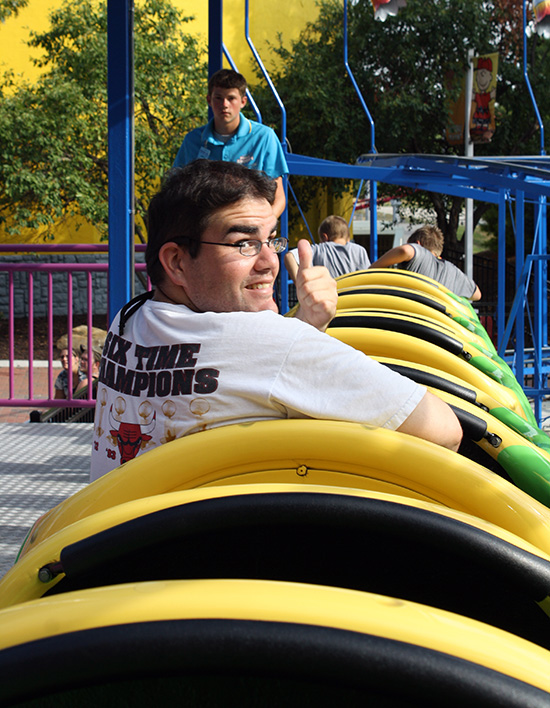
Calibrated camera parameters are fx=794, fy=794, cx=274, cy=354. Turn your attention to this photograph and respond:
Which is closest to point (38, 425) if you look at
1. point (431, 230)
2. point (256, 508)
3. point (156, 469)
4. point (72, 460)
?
point (72, 460)

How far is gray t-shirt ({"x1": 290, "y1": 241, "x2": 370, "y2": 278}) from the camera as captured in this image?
19.9ft

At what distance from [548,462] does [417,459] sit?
773mm

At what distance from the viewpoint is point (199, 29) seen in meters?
17.2

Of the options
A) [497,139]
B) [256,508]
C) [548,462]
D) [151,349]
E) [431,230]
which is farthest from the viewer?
[497,139]

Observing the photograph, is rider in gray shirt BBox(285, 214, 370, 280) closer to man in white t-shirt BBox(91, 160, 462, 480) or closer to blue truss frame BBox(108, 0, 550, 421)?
blue truss frame BBox(108, 0, 550, 421)

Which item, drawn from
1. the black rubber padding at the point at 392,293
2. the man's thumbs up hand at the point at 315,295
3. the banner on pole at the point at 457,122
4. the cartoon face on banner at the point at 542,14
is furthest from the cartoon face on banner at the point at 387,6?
the banner on pole at the point at 457,122

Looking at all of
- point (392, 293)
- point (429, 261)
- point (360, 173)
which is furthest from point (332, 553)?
point (360, 173)

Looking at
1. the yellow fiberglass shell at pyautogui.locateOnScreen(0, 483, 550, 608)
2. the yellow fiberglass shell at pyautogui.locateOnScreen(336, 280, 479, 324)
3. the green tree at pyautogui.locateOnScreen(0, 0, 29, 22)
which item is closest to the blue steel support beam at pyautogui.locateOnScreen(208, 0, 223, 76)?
the yellow fiberglass shell at pyautogui.locateOnScreen(336, 280, 479, 324)

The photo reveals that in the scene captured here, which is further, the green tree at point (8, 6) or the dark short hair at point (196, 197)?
the green tree at point (8, 6)

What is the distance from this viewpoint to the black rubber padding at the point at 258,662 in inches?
25.4

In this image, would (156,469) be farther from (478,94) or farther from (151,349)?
(478,94)

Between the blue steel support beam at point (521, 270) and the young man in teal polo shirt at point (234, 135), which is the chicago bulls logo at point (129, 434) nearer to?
the young man in teal polo shirt at point (234, 135)

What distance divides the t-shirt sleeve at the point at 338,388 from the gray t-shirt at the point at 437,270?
499 centimetres

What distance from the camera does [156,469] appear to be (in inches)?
45.8
